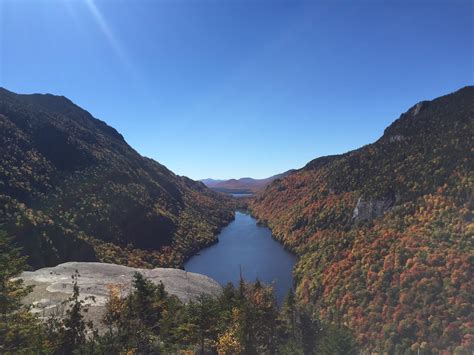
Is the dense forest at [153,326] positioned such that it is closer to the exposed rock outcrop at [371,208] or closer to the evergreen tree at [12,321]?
the evergreen tree at [12,321]

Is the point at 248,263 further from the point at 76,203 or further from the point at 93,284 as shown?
the point at 93,284

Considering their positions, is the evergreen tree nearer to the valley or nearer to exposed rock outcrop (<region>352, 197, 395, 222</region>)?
the valley

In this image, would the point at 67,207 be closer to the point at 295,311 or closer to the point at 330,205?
the point at 295,311

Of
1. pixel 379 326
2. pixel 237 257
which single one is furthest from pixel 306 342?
pixel 237 257

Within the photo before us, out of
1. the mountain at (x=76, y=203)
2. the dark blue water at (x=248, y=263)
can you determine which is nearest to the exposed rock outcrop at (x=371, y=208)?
the dark blue water at (x=248, y=263)

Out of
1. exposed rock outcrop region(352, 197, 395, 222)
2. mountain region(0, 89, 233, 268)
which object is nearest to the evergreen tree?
mountain region(0, 89, 233, 268)

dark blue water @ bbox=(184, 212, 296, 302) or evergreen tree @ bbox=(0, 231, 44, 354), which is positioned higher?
evergreen tree @ bbox=(0, 231, 44, 354)
